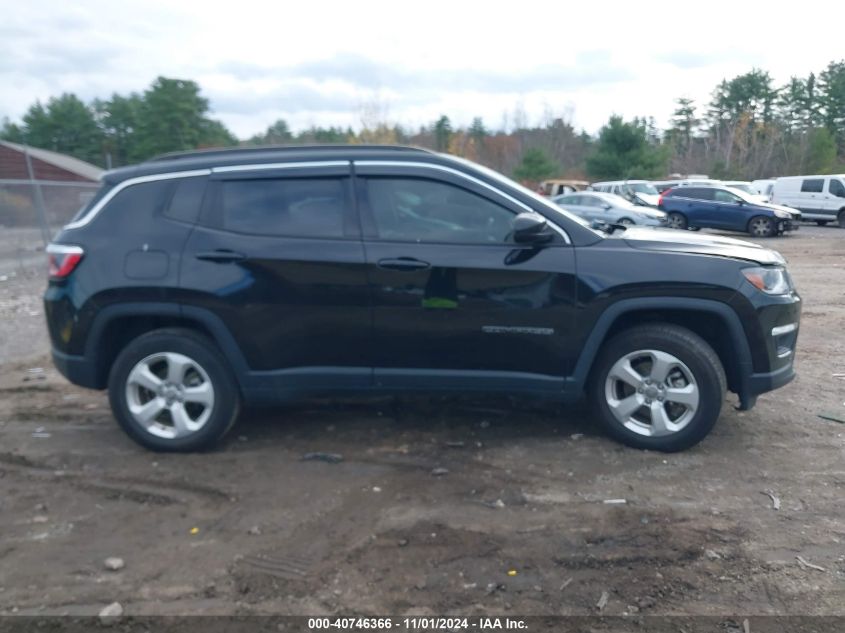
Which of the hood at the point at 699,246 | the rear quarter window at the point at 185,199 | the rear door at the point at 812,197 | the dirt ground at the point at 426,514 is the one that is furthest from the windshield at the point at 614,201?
the rear quarter window at the point at 185,199

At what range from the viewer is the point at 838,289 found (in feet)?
39.3

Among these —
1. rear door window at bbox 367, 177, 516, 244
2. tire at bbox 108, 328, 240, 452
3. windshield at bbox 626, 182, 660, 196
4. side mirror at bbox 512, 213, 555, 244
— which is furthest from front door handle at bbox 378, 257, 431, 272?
windshield at bbox 626, 182, 660, 196

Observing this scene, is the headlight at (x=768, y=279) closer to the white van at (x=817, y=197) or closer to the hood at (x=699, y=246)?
the hood at (x=699, y=246)

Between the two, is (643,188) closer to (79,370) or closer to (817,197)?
(817,197)

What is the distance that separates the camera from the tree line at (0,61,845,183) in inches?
1384

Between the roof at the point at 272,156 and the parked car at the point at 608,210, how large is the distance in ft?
57.0

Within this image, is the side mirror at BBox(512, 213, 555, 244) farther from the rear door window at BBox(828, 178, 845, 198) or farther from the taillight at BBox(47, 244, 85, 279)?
the rear door window at BBox(828, 178, 845, 198)

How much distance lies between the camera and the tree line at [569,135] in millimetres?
35156

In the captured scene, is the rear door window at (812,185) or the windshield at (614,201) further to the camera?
the rear door window at (812,185)

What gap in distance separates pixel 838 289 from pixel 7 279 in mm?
13158

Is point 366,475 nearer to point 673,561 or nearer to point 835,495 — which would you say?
point 673,561

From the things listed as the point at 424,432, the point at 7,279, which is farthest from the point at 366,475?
the point at 7,279

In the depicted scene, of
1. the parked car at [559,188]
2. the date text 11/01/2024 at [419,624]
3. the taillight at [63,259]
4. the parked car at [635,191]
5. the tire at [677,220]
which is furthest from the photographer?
the parked car at [559,188]

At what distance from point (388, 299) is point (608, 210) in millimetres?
19189
